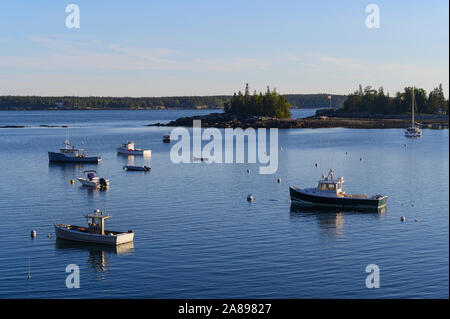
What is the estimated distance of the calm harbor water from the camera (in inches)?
1703

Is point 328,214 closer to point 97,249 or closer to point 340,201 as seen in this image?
point 340,201

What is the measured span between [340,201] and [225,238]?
20751 mm

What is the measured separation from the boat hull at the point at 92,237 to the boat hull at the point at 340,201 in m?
26.9

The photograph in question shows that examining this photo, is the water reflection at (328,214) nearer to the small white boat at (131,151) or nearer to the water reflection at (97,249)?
the water reflection at (97,249)

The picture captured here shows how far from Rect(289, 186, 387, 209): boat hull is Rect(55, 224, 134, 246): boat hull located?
88.4ft

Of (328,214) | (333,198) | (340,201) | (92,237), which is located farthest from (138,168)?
(92,237)

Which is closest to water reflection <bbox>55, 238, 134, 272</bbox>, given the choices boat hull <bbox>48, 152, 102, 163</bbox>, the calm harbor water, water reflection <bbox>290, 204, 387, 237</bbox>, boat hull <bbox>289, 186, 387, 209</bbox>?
the calm harbor water

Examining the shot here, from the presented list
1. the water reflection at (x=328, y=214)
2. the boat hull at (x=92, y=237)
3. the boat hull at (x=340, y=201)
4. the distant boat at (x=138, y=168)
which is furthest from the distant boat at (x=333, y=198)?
the distant boat at (x=138, y=168)

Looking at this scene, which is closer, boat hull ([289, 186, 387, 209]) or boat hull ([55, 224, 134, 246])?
boat hull ([55, 224, 134, 246])

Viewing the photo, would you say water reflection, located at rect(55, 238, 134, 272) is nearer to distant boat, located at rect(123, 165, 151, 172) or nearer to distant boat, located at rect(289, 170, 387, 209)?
distant boat, located at rect(289, 170, 387, 209)

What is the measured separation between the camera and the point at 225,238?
56.8 metres

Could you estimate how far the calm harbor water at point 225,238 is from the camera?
142 feet
